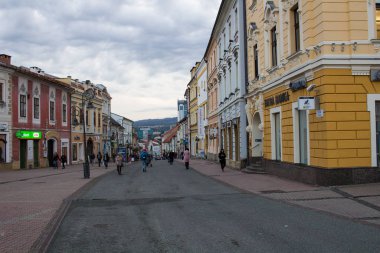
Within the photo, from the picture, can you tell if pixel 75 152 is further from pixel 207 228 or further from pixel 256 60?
pixel 207 228

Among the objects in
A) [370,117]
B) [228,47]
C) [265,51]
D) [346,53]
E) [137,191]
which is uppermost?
[228,47]

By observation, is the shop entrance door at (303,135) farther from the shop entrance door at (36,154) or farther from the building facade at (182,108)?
the building facade at (182,108)

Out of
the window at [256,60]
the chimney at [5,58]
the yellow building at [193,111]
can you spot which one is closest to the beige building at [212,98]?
the yellow building at [193,111]

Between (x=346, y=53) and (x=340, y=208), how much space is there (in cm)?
635

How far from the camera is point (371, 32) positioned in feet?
48.9

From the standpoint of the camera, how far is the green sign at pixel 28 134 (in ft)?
113

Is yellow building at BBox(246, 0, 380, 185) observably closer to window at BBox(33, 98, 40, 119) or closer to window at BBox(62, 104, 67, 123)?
window at BBox(33, 98, 40, 119)

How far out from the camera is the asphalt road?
23.7ft

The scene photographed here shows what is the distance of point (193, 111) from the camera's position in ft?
218

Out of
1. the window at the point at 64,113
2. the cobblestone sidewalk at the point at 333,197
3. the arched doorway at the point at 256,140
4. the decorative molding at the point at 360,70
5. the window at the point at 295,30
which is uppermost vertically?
the window at the point at 295,30

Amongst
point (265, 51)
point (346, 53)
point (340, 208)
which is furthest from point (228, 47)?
point (340, 208)

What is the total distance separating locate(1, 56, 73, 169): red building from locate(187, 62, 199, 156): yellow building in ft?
69.0

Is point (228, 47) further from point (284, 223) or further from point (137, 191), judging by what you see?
point (284, 223)

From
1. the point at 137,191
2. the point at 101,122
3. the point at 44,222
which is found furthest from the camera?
the point at 101,122
